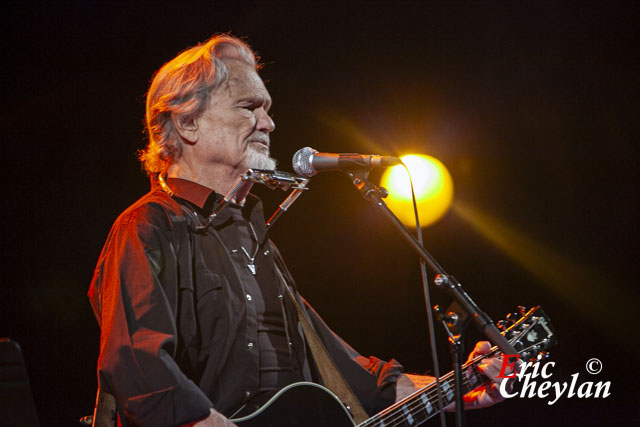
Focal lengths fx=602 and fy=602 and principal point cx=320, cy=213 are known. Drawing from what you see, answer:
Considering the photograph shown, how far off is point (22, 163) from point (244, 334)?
91.0 inches

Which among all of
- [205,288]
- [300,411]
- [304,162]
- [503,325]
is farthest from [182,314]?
[503,325]

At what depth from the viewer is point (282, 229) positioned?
14.3ft

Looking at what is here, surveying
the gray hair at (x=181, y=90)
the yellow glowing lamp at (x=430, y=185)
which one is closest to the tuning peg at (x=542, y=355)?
the gray hair at (x=181, y=90)

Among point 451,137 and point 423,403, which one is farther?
point 451,137

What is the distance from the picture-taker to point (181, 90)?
7.39 feet

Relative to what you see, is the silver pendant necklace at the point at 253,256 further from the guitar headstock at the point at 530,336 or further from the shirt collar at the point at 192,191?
the guitar headstock at the point at 530,336

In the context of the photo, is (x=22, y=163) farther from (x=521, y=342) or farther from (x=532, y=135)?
(x=532, y=135)

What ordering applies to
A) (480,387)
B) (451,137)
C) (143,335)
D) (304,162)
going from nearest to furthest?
(143,335)
(304,162)
(480,387)
(451,137)

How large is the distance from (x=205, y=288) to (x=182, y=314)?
0.13m

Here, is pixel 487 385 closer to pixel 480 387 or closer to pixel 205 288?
pixel 480 387

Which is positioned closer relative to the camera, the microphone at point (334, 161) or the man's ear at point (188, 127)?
the microphone at point (334, 161)

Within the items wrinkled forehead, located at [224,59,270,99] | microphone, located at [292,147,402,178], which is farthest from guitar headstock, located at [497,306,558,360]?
wrinkled forehead, located at [224,59,270,99]

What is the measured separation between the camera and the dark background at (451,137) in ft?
12.8

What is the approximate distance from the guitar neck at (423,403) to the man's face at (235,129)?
101 cm
